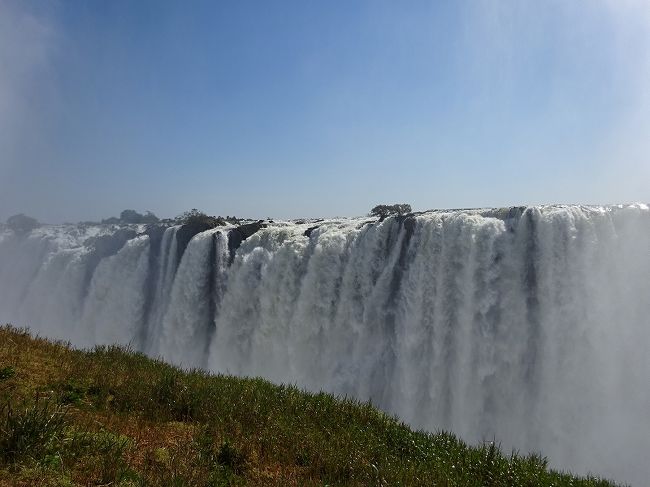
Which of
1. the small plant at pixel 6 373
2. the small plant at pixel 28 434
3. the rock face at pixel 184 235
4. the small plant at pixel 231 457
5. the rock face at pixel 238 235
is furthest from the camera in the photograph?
the rock face at pixel 184 235

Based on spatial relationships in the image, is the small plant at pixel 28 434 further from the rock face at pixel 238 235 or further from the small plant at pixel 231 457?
the rock face at pixel 238 235

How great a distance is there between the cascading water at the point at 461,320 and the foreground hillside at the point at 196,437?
12.1 m

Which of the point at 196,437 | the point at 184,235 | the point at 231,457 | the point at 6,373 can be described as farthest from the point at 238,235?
the point at 231,457

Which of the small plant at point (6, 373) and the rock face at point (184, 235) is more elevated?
the rock face at point (184, 235)

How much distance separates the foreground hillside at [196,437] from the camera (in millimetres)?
3828

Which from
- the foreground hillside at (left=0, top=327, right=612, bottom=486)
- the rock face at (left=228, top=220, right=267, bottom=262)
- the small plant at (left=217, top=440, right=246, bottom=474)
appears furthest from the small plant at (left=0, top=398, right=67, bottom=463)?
the rock face at (left=228, top=220, right=267, bottom=262)

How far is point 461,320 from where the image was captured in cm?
1797

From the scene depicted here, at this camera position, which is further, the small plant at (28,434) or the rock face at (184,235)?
the rock face at (184,235)

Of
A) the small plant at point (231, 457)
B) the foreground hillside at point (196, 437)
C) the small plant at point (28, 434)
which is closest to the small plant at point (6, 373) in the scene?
the foreground hillside at point (196, 437)

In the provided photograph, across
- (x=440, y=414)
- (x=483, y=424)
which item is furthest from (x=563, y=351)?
(x=440, y=414)

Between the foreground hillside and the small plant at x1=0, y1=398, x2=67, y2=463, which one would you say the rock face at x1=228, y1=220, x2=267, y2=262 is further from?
the small plant at x1=0, y1=398, x2=67, y2=463

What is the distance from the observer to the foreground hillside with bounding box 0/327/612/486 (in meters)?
3.83

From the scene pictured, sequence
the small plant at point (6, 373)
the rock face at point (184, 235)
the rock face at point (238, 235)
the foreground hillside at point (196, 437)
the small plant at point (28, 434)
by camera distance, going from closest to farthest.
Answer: the small plant at point (28, 434), the foreground hillside at point (196, 437), the small plant at point (6, 373), the rock face at point (238, 235), the rock face at point (184, 235)

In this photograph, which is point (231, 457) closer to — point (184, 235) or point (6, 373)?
point (6, 373)
